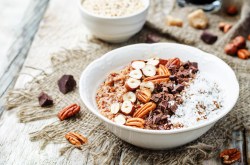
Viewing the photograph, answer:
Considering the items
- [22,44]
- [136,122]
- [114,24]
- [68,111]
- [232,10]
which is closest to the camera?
[136,122]

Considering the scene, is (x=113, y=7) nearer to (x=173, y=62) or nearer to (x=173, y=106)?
(x=173, y=62)

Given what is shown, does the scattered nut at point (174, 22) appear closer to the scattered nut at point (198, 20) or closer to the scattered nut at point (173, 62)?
the scattered nut at point (198, 20)

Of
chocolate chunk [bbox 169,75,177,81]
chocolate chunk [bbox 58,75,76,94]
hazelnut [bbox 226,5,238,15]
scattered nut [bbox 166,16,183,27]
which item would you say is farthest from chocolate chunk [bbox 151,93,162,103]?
hazelnut [bbox 226,5,238,15]

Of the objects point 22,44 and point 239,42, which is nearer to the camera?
point 239,42

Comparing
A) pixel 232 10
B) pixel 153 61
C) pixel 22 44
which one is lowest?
pixel 232 10

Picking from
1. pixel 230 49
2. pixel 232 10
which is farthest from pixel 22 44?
pixel 232 10
